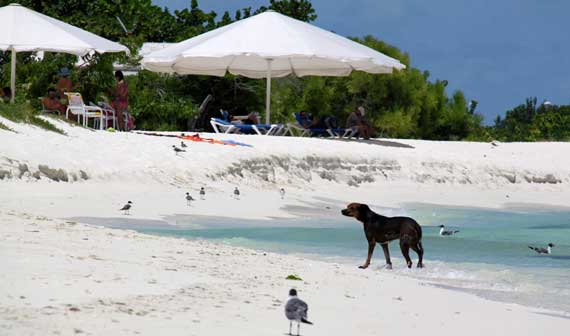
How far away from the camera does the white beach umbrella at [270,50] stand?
23.3m

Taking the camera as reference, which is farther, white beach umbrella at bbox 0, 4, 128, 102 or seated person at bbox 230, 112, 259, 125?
seated person at bbox 230, 112, 259, 125

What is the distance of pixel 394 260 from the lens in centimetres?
1148

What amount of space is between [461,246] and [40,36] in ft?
39.1

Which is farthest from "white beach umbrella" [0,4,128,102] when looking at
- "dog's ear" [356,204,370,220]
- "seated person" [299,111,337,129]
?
"dog's ear" [356,204,370,220]

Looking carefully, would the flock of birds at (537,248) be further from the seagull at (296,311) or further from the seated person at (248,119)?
the seated person at (248,119)

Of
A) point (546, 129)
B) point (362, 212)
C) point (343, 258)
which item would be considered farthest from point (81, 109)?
point (546, 129)

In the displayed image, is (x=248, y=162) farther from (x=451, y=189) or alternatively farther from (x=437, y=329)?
(x=437, y=329)

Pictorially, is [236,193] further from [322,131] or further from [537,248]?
[322,131]

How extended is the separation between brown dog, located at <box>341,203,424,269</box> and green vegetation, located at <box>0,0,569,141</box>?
14.1 metres

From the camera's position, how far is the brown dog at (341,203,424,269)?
34.9 feet

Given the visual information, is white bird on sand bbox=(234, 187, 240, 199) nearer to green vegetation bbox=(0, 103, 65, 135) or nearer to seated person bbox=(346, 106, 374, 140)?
green vegetation bbox=(0, 103, 65, 135)

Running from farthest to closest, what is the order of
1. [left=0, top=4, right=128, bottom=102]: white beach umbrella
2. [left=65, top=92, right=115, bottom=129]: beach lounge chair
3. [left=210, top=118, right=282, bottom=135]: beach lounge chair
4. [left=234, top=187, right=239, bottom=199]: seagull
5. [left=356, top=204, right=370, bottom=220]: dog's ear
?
1. [left=210, top=118, right=282, bottom=135]: beach lounge chair
2. [left=0, top=4, right=128, bottom=102]: white beach umbrella
3. [left=65, top=92, right=115, bottom=129]: beach lounge chair
4. [left=234, top=187, right=239, bottom=199]: seagull
5. [left=356, top=204, right=370, bottom=220]: dog's ear

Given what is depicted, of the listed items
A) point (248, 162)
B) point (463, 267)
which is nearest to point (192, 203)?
point (248, 162)

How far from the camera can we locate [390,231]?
10.7m
